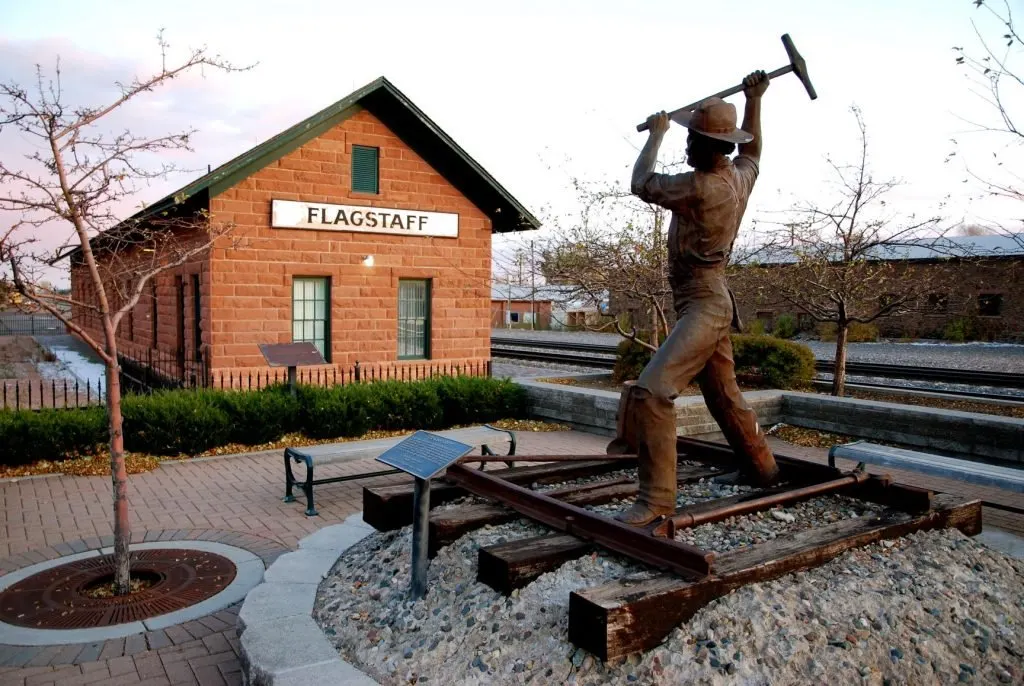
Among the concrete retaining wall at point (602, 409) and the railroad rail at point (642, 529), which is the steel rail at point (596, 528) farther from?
the concrete retaining wall at point (602, 409)

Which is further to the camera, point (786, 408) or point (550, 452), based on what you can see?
point (786, 408)

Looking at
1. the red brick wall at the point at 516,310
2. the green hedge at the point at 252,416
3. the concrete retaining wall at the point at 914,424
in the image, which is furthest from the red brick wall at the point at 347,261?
the red brick wall at the point at 516,310

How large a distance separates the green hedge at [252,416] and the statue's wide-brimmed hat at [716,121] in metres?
7.52

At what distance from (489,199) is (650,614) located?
13111 millimetres

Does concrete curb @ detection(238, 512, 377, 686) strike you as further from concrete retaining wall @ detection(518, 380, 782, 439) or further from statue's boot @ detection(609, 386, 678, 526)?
concrete retaining wall @ detection(518, 380, 782, 439)

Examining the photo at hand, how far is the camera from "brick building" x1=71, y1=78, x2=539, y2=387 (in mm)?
12836

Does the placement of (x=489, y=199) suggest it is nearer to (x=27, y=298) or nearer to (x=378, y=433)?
(x=378, y=433)

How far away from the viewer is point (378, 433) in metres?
11.2

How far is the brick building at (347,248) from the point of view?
12.8 meters

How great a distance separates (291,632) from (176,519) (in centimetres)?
371

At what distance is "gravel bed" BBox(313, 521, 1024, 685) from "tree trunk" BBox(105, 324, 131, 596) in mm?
1745

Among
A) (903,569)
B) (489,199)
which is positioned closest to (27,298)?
(903,569)

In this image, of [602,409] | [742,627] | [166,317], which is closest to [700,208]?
[742,627]

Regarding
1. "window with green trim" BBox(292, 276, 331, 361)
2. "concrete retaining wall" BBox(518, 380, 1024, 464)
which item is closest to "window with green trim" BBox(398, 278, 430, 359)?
"window with green trim" BBox(292, 276, 331, 361)
